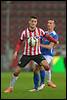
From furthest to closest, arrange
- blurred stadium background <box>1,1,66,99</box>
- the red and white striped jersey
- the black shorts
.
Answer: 1. blurred stadium background <box>1,1,66,99</box>
2. the black shorts
3. the red and white striped jersey

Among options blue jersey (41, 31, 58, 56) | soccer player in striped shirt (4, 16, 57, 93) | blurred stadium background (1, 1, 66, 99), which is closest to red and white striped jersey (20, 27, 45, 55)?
soccer player in striped shirt (4, 16, 57, 93)

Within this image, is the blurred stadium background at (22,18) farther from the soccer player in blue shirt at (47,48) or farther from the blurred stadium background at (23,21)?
the soccer player in blue shirt at (47,48)

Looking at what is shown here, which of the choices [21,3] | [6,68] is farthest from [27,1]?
[6,68]

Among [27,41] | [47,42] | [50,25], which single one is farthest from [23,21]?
[50,25]

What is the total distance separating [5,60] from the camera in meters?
33.7

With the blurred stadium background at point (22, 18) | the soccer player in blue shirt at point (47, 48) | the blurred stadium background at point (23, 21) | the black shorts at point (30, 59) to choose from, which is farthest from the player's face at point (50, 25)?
the blurred stadium background at point (22, 18)

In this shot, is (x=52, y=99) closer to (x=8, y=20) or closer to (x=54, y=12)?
(x=8, y=20)

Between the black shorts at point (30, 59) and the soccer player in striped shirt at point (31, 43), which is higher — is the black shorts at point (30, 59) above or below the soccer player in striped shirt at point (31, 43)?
below

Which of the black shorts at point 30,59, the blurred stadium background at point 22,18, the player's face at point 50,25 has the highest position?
the blurred stadium background at point 22,18

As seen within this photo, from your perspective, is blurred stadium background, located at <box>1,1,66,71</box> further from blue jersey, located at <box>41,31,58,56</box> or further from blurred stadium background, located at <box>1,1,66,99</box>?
blue jersey, located at <box>41,31,58,56</box>

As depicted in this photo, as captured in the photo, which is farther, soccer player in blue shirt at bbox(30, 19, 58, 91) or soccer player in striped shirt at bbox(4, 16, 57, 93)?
soccer player in blue shirt at bbox(30, 19, 58, 91)

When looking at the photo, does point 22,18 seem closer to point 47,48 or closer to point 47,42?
point 47,42

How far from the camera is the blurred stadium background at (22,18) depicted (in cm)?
3359

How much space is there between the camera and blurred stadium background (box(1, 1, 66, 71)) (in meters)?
33.6
